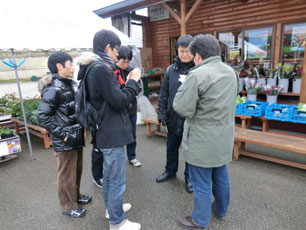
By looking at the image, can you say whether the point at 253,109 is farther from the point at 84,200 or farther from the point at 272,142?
the point at 84,200

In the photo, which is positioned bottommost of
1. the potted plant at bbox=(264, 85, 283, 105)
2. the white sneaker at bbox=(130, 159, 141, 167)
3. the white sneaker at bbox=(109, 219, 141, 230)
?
the white sneaker at bbox=(130, 159, 141, 167)

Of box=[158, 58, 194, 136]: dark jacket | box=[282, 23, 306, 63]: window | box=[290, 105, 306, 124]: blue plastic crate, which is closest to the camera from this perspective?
box=[158, 58, 194, 136]: dark jacket

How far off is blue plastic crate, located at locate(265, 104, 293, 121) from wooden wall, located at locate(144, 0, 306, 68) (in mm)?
2351

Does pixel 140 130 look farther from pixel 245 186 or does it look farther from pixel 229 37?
pixel 229 37

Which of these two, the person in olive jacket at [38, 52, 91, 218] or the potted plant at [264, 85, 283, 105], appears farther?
the potted plant at [264, 85, 283, 105]

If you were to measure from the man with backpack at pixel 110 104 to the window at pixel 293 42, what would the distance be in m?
5.44

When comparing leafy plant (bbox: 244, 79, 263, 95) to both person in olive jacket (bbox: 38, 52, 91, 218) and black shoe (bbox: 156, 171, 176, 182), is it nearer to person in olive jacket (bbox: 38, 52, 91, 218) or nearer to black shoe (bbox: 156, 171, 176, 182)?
black shoe (bbox: 156, 171, 176, 182)

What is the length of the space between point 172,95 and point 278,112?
264cm

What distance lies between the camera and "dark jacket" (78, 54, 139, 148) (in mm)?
1587

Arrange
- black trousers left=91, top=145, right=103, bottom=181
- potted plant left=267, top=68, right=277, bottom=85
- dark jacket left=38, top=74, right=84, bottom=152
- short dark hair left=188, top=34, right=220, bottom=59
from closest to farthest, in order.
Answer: short dark hair left=188, top=34, right=220, bottom=59, dark jacket left=38, top=74, right=84, bottom=152, black trousers left=91, top=145, right=103, bottom=181, potted plant left=267, top=68, right=277, bottom=85

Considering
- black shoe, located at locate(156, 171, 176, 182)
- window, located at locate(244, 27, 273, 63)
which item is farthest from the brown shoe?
window, located at locate(244, 27, 273, 63)

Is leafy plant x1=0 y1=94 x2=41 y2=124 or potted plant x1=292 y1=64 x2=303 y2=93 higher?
potted plant x1=292 y1=64 x2=303 y2=93

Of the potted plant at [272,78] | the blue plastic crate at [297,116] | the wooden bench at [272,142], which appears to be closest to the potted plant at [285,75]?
the potted plant at [272,78]

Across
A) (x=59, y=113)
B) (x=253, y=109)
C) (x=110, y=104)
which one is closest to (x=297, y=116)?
(x=253, y=109)
